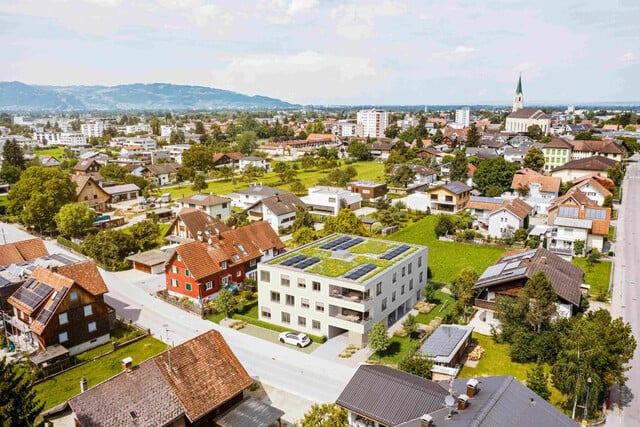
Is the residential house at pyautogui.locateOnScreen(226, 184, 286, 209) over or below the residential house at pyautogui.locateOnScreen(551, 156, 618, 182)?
below

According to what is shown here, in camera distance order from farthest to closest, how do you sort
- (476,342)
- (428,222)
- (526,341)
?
(428,222)
(476,342)
(526,341)

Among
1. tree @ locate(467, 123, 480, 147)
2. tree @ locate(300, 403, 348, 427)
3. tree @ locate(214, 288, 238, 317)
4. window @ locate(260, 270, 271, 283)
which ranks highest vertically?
tree @ locate(467, 123, 480, 147)

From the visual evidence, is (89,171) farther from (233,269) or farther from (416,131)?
(416,131)

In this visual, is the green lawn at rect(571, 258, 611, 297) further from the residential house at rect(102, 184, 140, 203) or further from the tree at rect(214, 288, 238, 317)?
the residential house at rect(102, 184, 140, 203)

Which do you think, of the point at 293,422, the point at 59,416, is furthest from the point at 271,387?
the point at 59,416

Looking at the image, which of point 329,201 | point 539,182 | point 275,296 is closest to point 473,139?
point 539,182

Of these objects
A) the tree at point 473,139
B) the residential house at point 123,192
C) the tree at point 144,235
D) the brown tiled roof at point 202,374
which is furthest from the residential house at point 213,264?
the tree at point 473,139

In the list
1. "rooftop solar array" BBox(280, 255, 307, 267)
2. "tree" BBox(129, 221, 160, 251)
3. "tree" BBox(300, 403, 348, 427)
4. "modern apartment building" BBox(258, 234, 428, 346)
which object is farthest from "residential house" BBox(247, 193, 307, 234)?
"tree" BBox(300, 403, 348, 427)
